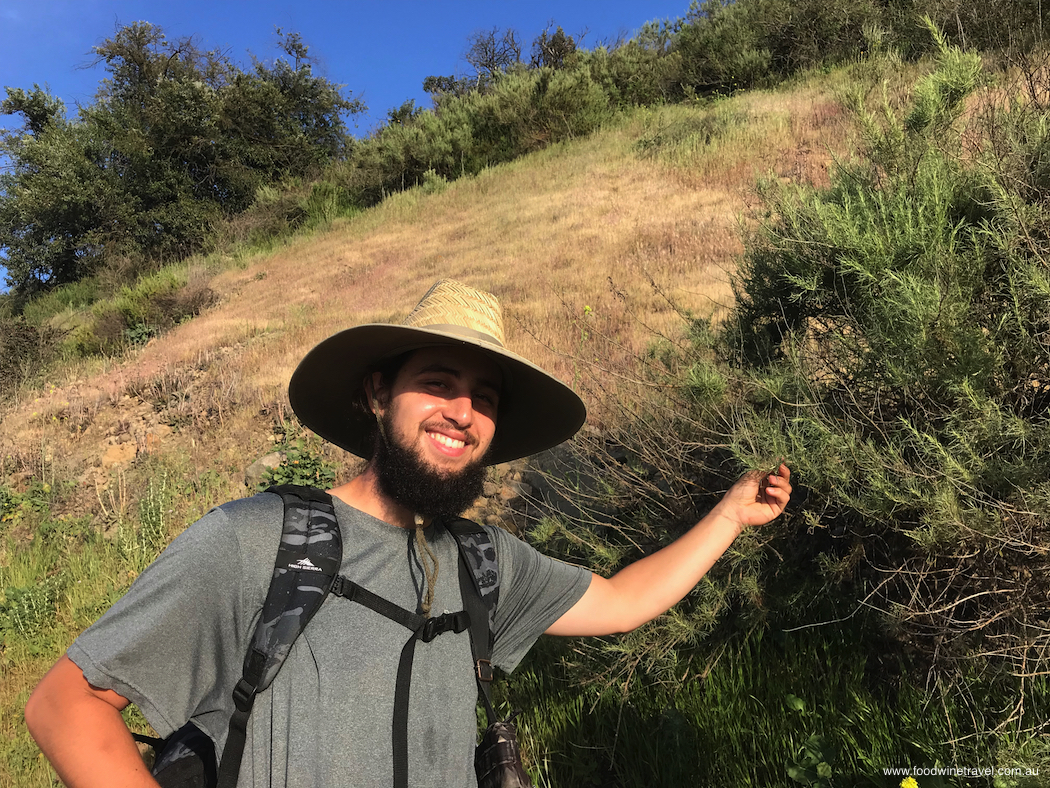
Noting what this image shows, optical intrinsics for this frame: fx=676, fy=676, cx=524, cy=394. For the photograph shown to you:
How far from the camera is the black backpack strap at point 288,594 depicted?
4.82 ft

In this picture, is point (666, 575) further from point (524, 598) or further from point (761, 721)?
point (761, 721)

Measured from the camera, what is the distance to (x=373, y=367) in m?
2.17

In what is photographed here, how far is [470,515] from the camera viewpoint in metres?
4.73

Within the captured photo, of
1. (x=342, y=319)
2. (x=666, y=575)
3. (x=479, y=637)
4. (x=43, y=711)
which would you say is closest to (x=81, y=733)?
(x=43, y=711)

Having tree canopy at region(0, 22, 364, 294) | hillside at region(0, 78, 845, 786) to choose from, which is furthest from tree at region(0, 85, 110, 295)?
hillside at region(0, 78, 845, 786)

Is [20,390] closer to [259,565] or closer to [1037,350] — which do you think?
[259,565]

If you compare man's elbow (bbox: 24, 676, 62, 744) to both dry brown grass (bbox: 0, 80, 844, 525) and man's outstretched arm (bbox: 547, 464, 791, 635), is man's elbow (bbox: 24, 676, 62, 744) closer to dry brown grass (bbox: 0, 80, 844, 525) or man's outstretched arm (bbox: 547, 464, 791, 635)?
man's outstretched arm (bbox: 547, 464, 791, 635)

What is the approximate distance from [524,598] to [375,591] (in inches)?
21.0

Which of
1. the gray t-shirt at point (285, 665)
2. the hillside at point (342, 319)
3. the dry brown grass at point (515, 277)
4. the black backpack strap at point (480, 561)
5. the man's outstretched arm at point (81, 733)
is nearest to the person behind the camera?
the man's outstretched arm at point (81, 733)

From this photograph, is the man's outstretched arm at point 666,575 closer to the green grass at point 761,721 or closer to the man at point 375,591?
the man at point 375,591

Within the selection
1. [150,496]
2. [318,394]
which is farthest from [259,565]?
[150,496]

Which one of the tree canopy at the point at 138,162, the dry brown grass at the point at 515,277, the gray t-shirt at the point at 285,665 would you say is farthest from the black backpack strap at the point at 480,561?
the tree canopy at the point at 138,162

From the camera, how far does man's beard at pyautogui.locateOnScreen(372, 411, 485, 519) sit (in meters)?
1.85

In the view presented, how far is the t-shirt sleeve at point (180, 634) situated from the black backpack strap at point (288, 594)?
0.07m
